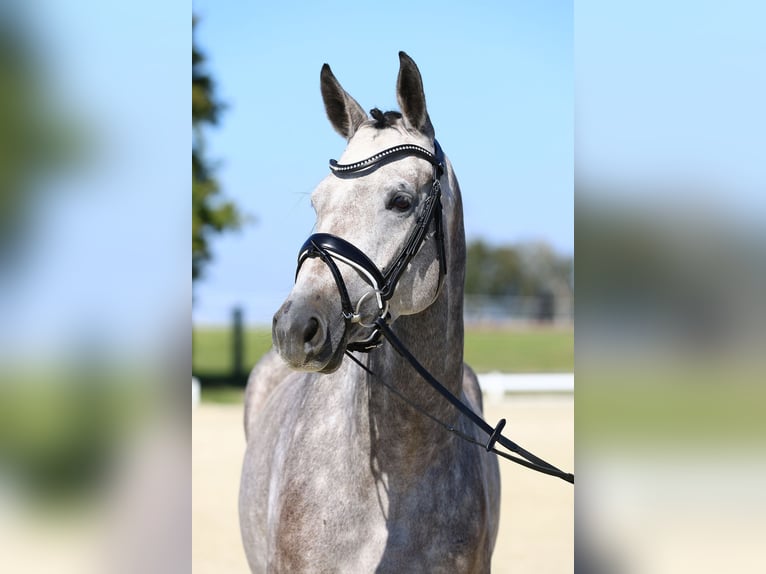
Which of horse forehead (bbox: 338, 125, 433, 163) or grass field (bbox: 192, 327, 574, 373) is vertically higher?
horse forehead (bbox: 338, 125, 433, 163)

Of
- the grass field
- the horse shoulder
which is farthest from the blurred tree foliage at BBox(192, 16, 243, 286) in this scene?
the horse shoulder

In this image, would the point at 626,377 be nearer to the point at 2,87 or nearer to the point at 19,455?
the point at 19,455

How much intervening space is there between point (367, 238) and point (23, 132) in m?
1.42

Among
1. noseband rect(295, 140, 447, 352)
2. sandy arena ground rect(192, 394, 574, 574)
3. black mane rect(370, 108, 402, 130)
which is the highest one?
black mane rect(370, 108, 402, 130)

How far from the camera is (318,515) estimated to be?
2.97 m

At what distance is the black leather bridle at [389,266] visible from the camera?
254 centimetres

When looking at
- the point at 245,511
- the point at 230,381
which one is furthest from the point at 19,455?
the point at 230,381

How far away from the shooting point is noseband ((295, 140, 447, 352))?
99.8 inches

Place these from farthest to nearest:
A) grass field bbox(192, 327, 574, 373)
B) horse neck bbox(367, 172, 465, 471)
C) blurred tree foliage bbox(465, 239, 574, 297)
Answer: blurred tree foliage bbox(465, 239, 574, 297) < grass field bbox(192, 327, 574, 373) < horse neck bbox(367, 172, 465, 471)

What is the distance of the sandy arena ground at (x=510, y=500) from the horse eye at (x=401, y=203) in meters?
4.94

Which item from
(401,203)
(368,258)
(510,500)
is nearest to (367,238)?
(368,258)

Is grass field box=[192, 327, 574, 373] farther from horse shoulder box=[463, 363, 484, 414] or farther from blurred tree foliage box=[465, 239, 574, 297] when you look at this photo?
blurred tree foliage box=[465, 239, 574, 297]

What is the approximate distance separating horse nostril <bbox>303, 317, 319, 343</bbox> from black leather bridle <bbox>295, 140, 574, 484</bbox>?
134 mm

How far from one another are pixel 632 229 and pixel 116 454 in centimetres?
87
